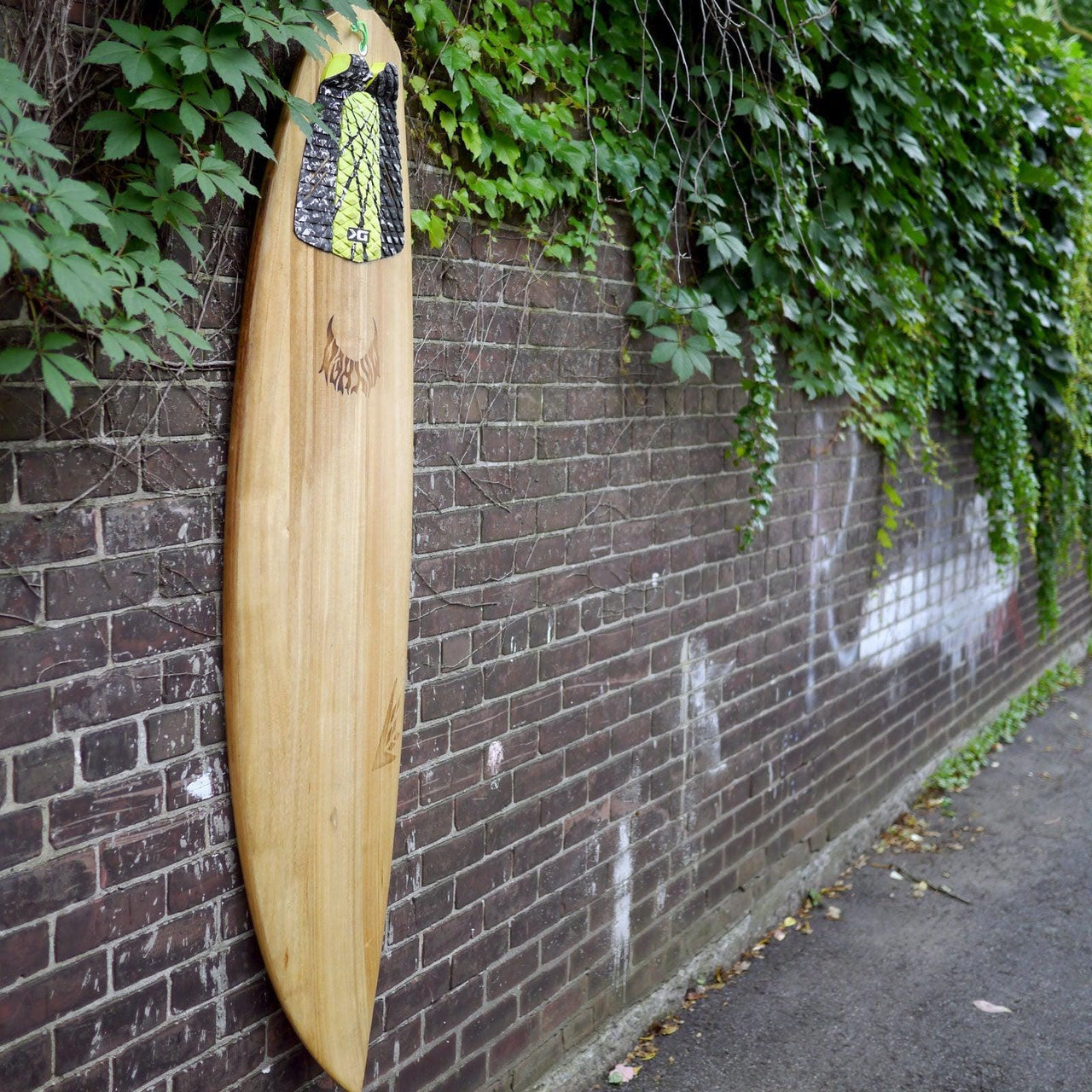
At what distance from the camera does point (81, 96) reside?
168 centimetres

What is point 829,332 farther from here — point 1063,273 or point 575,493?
point 1063,273

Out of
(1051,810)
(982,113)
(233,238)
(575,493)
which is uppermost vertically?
(982,113)

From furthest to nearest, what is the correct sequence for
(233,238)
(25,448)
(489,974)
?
1. (489,974)
2. (233,238)
3. (25,448)

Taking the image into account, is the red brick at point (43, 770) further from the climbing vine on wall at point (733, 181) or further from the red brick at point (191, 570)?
the climbing vine on wall at point (733, 181)

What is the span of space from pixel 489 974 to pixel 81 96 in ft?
7.28

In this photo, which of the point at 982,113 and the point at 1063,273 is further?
the point at 1063,273

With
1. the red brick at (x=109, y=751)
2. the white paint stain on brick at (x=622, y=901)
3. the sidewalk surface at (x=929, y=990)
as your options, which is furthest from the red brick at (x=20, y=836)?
the sidewalk surface at (x=929, y=990)

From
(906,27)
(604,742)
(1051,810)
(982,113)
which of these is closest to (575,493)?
(604,742)

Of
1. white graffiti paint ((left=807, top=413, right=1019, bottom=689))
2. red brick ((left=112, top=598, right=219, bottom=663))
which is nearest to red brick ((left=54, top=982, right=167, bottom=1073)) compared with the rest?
red brick ((left=112, top=598, right=219, bottom=663))

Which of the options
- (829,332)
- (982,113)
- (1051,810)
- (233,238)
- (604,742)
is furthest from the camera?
(1051,810)

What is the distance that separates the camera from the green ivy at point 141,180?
4.94 feet

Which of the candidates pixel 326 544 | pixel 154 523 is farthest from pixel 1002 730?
pixel 154 523

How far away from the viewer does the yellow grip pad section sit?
2.06m

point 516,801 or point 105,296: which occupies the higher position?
point 105,296
